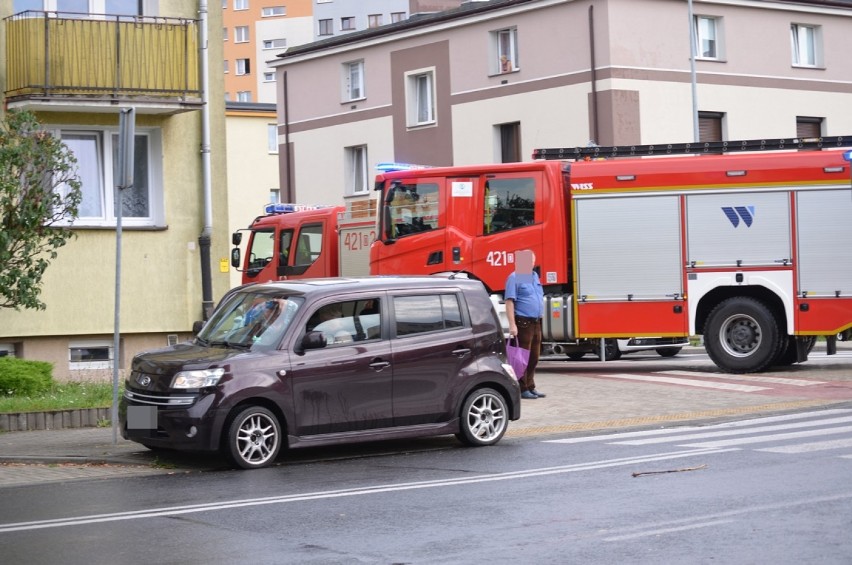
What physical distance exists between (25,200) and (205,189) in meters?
5.26

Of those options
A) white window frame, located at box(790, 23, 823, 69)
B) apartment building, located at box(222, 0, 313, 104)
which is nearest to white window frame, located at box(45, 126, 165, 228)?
white window frame, located at box(790, 23, 823, 69)

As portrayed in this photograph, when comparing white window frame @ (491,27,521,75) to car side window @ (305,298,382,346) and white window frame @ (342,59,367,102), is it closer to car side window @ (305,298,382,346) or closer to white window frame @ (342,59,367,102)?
white window frame @ (342,59,367,102)

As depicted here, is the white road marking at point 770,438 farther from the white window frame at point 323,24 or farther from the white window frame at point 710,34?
the white window frame at point 323,24

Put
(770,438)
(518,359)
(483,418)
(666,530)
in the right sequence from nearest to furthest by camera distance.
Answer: (666,530) → (770,438) → (483,418) → (518,359)

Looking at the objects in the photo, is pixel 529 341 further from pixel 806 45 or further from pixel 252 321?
pixel 806 45

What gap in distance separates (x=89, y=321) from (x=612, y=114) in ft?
72.0

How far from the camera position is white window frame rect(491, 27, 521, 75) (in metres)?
41.2

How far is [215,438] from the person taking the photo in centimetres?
→ 1161

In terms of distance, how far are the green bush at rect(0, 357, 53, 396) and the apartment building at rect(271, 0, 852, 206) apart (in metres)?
22.5

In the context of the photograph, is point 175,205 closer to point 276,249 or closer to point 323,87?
point 276,249

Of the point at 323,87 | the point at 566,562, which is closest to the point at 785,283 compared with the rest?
the point at 566,562

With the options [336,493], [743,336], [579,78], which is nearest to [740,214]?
[743,336]

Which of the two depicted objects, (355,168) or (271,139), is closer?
(355,168)

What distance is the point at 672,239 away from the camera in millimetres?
20094
